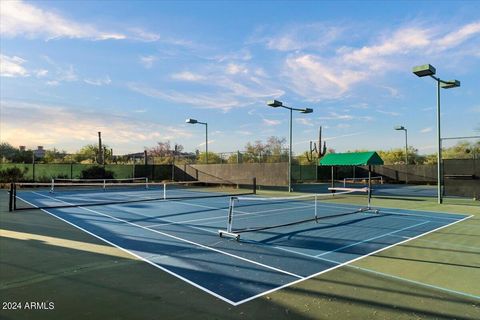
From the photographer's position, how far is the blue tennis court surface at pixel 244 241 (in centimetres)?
591

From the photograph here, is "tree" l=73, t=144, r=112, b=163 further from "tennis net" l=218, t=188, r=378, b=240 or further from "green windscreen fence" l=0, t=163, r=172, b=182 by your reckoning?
"tennis net" l=218, t=188, r=378, b=240

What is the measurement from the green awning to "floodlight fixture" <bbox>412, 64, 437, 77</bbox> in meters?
6.87

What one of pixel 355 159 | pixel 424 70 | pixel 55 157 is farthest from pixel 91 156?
pixel 424 70

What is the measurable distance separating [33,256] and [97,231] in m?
2.71

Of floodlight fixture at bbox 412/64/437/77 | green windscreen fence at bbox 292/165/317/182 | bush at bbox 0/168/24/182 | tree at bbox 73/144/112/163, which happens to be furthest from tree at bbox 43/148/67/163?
floodlight fixture at bbox 412/64/437/77

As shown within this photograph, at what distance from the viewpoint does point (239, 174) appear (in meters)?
31.9

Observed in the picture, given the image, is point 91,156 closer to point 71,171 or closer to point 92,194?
point 71,171

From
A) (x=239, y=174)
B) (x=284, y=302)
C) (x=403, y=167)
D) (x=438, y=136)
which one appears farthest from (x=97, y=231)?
(x=403, y=167)

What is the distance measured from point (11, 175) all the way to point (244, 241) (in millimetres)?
27533

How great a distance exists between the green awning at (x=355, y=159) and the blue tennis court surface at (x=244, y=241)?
7542 mm

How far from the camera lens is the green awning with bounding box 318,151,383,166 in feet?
70.5

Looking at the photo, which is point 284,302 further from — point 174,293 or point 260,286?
point 174,293

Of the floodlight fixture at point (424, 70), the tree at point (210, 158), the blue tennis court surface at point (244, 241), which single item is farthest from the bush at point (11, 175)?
the floodlight fixture at point (424, 70)

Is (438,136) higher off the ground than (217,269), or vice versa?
(438,136)
